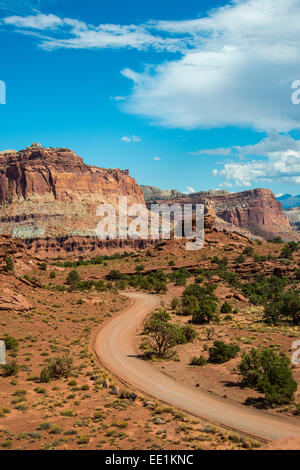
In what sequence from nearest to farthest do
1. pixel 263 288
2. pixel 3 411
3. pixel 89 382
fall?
pixel 3 411
pixel 89 382
pixel 263 288

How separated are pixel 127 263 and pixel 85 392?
2393 inches

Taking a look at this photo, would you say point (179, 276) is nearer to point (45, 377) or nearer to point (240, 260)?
point (240, 260)

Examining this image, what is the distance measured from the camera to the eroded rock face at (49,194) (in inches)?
5556

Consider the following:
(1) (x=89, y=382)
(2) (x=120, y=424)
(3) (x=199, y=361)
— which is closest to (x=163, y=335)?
(3) (x=199, y=361)

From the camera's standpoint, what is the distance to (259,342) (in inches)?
1134

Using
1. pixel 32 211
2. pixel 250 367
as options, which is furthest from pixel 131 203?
pixel 250 367

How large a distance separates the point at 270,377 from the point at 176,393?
16.4ft

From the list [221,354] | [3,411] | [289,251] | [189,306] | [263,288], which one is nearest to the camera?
[3,411]

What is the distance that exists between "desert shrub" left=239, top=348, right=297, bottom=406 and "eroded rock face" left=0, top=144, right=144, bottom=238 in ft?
399

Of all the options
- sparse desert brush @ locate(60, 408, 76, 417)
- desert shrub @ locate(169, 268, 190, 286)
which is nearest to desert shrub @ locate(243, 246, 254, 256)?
desert shrub @ locate(169, 268, 190, 286)

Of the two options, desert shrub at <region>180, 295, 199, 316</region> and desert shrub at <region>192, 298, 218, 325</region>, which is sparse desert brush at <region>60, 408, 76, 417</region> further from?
desert shrub at <region>180, 295, 199, 316</region>

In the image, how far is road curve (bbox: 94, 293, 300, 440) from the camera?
15.0 metres

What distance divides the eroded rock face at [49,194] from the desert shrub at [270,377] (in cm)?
12159

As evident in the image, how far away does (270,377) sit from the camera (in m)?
18.5
